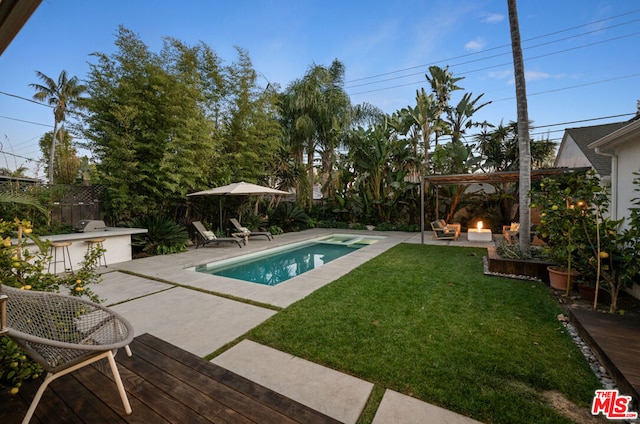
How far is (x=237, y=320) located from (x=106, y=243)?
530cm

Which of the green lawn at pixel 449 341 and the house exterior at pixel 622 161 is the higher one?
the house exterior at pixel 622 161

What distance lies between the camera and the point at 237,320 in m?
3.50

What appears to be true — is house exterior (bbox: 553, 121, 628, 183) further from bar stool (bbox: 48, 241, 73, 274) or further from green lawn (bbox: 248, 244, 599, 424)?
bar stool (bbox: 48, 241, 73, 274)

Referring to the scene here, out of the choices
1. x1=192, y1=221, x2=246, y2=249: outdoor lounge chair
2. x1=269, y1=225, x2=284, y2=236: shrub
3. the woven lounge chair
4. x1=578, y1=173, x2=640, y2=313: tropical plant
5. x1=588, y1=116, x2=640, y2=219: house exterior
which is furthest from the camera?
x1=269, y1=225, x2=284, y2=236: shrub

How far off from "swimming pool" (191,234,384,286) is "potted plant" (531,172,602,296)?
5.16m

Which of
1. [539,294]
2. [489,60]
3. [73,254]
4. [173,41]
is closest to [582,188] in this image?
[539,294]

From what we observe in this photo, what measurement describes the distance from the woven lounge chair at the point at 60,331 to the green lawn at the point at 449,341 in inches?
58.3

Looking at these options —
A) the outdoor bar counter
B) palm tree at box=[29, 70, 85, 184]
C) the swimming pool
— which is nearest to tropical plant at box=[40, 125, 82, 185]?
palm tree at box=[29, 70, 85, 184]

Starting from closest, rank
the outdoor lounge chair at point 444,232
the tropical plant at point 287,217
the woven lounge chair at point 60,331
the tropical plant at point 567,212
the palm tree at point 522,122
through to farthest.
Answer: the woven lounge chair at point 60,331
the tropical plant at point 567,212
the palm tree at point 522,122
the outdoor lounge chair at point 444,232
the tropical plant at point 287,217

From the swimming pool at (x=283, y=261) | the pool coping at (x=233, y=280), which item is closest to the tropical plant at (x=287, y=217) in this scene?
the swimming pool at (x=283, y=261)

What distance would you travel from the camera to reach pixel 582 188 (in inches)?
157

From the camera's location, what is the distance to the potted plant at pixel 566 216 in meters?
3.88

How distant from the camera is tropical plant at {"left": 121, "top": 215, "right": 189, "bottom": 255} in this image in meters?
7.72

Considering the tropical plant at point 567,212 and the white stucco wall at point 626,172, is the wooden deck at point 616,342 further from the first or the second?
the white stucco wall at point 626,172
